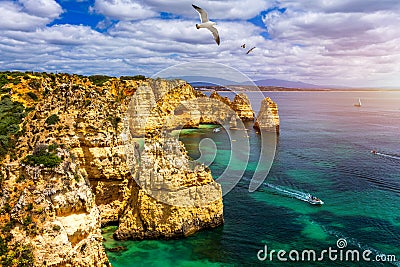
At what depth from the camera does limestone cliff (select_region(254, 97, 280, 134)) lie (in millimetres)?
88375

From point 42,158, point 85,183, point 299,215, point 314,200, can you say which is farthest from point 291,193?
point 42,158

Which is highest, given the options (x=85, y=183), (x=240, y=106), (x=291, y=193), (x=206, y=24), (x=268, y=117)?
(x=206, y=24)

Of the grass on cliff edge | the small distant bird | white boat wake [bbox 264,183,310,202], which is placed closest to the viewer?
the small distant bird

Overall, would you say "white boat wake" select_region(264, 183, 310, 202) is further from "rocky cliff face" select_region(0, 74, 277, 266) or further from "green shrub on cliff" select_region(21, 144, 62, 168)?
"green shrub on cliff" select_region(21, 144, 62, 168)

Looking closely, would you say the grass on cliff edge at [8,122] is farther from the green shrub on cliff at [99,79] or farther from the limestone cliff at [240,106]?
the limestone cliff at [240,106]

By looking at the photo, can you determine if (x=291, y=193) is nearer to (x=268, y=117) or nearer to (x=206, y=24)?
(x=206, y=24)

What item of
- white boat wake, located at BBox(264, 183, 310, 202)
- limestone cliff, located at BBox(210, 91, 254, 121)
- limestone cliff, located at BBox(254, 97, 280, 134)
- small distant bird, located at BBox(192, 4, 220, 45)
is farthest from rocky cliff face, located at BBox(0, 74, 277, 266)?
limestone cliff, located at BBox(210, 91, 254, 121)

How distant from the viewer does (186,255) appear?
26766 millimetres

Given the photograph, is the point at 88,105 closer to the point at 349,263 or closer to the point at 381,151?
the point at 349,263

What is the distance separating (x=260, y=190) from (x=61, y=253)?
95.6 feet

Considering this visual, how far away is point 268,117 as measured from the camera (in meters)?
90.3

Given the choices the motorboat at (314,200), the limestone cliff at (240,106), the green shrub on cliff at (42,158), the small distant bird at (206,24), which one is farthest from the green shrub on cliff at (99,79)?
the small distant bird at (206,24)

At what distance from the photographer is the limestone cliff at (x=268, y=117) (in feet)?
290

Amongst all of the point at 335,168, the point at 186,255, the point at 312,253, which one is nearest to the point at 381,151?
the point at 335,168
